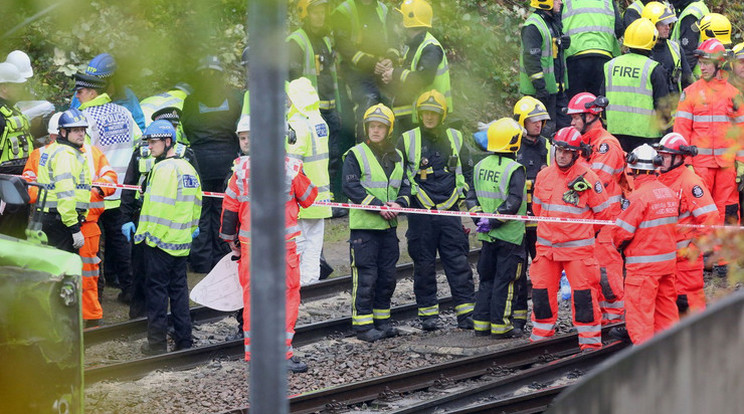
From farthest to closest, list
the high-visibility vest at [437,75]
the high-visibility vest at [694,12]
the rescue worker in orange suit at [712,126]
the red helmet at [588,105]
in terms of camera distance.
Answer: the high-visibility vest at [694,12]
the high-visibility vest at [437,75]
the rescue worker in orange suit at [712,126]
the red helmet at [588,105]

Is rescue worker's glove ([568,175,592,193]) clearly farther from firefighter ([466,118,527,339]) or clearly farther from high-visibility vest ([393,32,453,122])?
high-visibility vest ([393,32,453,122])

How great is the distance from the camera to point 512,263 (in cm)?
1057

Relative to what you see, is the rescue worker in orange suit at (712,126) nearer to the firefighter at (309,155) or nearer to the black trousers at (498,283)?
the black trousers at (498,283)

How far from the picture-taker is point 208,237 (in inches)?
517

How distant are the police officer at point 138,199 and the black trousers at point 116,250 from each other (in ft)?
0.27

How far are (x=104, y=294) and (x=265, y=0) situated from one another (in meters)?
10.3

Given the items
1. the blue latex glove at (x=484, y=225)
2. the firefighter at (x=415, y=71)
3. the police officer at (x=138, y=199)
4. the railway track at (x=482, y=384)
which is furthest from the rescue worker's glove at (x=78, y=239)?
the firefighter at (x=415, y=71)

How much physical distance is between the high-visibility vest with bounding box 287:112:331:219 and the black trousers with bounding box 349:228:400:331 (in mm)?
1192

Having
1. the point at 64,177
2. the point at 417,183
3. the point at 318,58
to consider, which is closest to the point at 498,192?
the point at 417,183

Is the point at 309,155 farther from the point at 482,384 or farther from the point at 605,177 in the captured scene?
the point at 482,384

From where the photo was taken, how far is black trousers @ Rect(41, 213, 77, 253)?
10680 millimetres

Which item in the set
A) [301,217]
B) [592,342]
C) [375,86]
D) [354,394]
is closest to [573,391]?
[354,394]

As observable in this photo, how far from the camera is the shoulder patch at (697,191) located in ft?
31.9

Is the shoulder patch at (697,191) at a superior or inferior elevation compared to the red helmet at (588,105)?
inferior
